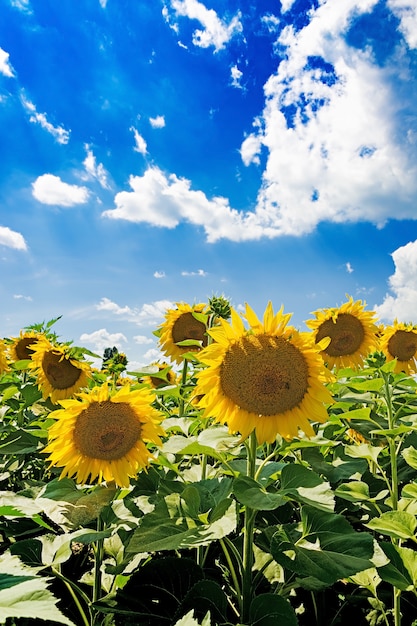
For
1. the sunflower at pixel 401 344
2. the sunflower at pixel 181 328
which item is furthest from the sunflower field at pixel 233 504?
the sunflower at pixel 401 344

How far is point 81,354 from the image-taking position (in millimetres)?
4387

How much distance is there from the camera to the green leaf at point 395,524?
2125 millimetres

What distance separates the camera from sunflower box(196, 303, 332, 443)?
2387mm

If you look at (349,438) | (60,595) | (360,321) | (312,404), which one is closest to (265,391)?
(312,404)

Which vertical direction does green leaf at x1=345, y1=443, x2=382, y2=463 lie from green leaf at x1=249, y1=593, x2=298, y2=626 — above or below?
above

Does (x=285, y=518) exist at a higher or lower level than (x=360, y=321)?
lower

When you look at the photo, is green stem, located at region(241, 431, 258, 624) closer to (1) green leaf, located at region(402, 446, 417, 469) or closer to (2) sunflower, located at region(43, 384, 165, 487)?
(2) sunflower, located at region(43, 384, 165, 487)

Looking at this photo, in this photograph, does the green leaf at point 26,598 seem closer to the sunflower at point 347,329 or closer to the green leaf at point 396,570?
the green leaf at point 396,570

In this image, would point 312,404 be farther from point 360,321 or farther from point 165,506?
point 360,321

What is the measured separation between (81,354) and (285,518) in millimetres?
2307

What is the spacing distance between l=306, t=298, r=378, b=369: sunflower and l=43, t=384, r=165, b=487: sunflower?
7.91ft

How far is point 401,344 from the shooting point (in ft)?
18.4

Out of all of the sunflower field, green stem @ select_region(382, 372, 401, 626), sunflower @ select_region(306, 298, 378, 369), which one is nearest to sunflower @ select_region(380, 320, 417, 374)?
sunflower @ select_region(306, 298, 378, 369)

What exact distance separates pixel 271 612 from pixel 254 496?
503 mm
